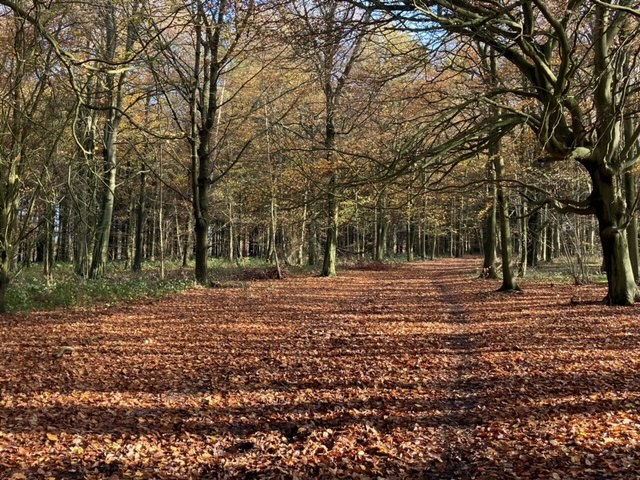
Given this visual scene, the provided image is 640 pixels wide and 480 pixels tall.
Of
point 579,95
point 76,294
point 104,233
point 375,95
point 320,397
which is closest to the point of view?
point 320,397

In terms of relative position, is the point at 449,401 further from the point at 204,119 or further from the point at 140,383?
the point at 204,119

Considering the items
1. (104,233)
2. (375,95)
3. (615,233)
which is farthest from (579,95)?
(104,233)

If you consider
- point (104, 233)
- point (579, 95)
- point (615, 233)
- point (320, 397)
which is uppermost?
point (579, 95)

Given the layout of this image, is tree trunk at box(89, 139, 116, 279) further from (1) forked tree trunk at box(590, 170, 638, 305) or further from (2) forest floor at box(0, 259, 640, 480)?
(1) forked tree trunk at box(590, 170, 638, 305)

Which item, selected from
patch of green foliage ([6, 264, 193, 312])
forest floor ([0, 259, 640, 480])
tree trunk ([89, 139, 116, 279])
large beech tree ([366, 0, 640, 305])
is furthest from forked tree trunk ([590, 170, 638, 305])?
tree trunk ([89, 139, 116, 279])

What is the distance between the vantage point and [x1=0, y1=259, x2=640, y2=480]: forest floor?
389 centimetres

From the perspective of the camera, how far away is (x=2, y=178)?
9.78m

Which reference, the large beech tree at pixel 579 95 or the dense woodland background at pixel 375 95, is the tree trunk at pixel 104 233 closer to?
the dense woodland background at pixel 375 95

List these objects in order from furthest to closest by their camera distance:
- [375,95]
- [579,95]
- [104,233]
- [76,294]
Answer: [104,233] → [76,294] → [375,95] → [579,95]

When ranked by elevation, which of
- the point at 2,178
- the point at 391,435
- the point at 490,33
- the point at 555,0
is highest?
the point at 555,0

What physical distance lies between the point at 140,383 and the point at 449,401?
352cm

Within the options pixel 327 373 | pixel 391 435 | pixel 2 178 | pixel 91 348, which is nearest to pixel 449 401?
pixel 391 435

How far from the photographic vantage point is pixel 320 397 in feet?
17.8

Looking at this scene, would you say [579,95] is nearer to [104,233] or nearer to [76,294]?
[76,294]
